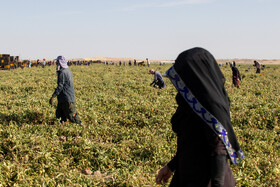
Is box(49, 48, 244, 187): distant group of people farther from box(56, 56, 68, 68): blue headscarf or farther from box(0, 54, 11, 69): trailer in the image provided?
box(0, 54, 11, 69): trailer

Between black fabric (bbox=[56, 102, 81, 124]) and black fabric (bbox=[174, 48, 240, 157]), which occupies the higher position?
black fabric (bbox=[174, 48, 240, 157])

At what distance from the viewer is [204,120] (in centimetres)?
210

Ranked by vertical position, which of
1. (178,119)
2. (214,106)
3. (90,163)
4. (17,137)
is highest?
(214,106)

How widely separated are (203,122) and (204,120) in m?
0.04

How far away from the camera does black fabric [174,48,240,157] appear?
207 centimetres

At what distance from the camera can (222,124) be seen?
2.10 metres

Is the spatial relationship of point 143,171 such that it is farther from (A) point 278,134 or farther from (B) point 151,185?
(A) point 278,134

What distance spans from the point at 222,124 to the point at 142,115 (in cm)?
707

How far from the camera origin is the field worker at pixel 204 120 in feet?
6.82

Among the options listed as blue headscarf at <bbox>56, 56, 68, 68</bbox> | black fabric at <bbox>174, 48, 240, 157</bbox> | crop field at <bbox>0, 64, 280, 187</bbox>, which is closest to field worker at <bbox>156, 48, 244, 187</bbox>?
black fabric at <bbox>174, 48, 240, 157</bbox>

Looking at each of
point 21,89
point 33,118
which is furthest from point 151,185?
point 21,89

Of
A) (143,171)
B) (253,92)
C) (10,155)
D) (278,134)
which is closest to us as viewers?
(143,171)

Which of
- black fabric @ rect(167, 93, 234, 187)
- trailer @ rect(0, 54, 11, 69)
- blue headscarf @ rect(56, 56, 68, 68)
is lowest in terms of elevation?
black fabric @ rect(167, 93, 234, 187)

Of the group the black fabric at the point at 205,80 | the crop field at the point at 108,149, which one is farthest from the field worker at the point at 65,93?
the black fabric at the point at 205,80
